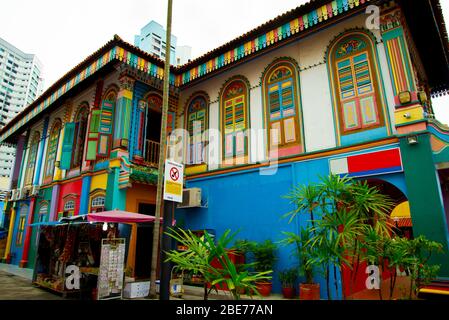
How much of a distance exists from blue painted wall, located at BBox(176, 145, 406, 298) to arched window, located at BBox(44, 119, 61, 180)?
7746mm

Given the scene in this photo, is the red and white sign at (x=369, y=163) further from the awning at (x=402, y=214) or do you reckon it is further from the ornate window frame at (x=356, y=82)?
the awning at (x=402, y=214)

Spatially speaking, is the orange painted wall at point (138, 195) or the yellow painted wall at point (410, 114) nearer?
the yellow painted wall at point (410, 114)

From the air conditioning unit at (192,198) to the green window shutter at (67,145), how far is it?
5.75 meters

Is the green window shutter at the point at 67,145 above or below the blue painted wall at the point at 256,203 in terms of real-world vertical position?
above

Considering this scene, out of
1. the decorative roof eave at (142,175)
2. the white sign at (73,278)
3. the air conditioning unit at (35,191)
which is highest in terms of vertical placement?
the air conditioning unit at (35,191)

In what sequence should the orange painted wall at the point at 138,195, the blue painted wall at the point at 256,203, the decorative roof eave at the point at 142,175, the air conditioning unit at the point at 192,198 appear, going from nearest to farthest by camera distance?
the blue painted wall at the point at 256,203
the decorative roof eave at the point at 142,175
the orange painted wall at the point at 138,195
the air conditioning unit at the point at 192,198

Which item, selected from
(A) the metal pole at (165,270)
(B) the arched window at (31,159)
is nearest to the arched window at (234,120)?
(A) the metal pole at (165,270)

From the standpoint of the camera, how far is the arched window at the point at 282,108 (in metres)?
9.34

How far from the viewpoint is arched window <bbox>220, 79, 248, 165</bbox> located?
10461mm

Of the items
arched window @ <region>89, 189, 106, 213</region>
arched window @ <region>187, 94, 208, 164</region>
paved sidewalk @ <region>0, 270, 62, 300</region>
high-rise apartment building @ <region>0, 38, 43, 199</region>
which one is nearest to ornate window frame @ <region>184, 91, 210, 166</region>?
arched window @ <region>187, 94, 208, 164</region>

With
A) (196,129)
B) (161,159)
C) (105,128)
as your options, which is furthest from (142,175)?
(161,159)

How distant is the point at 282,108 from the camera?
9727 mm

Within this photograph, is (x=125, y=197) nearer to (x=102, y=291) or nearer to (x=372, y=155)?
(x=102, y=291)
